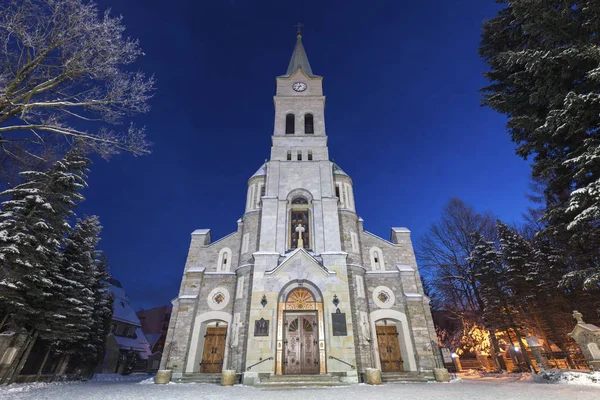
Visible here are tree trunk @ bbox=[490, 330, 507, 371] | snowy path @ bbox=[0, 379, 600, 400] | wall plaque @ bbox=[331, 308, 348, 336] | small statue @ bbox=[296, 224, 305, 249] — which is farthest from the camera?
tree trunk @ bbox=[490, 330, 507, 371]

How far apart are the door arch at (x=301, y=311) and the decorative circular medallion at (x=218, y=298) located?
12.4 feet

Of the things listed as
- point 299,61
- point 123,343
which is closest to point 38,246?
point 123,343

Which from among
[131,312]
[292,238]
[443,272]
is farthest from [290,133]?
[131,312]

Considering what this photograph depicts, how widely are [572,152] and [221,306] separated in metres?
16.6

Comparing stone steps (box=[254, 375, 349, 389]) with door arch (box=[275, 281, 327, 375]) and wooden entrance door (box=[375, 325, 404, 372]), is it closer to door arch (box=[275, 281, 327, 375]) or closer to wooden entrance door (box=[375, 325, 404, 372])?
door arch (box=[275, 281, 327, 375])

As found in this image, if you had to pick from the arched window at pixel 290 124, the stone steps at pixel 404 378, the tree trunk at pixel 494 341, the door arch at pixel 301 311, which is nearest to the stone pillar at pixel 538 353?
the tree trunk at pixel 494 341

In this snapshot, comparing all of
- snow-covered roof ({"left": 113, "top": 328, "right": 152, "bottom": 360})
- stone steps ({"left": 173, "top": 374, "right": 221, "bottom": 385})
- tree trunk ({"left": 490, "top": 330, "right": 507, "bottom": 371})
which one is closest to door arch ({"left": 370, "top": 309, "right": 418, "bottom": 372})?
tree trunk ({"left": 490, "top": 330, "right": 507, "bottom": 371})

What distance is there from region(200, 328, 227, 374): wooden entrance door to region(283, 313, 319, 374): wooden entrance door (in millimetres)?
3862

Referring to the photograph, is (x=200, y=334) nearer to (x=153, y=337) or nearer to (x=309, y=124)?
(x=309, y=124)

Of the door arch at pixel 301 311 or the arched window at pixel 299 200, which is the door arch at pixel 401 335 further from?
the arched window at pixel 299 200

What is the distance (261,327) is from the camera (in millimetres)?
14211

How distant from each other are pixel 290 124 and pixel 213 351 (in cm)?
1706

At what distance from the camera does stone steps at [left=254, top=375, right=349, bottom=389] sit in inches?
455

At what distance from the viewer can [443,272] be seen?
21.1 meters
